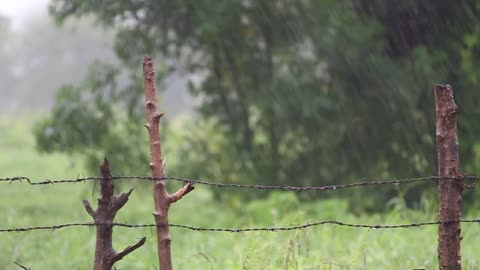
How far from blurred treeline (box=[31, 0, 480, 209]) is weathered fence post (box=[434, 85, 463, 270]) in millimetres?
Answer: 6821

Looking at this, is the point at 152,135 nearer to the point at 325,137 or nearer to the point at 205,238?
the point at 205,238

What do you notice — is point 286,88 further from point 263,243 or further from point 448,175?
point 448,175

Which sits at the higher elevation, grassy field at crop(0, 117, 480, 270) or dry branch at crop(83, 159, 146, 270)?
grassy field at crop(0, 117, 480, 270)

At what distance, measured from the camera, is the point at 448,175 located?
192 inches

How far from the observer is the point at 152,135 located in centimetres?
482

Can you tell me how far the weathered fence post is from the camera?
4.88 meters

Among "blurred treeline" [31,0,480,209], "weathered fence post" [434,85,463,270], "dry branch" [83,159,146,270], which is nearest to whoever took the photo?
"dry branch" [83,159,146,270]

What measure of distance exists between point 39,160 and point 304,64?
1983cm

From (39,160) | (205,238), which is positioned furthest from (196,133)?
(39,160)

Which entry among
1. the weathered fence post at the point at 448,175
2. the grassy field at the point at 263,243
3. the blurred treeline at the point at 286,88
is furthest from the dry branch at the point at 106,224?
the blurred treeline at the point at 286,88

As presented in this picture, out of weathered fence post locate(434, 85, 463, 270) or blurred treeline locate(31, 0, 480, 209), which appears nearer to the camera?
weathered fence post locate(434, 85, 463, 270)

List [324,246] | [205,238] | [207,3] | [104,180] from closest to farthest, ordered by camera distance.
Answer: [104,180] → [324,246] → [205,238] → [207,3]

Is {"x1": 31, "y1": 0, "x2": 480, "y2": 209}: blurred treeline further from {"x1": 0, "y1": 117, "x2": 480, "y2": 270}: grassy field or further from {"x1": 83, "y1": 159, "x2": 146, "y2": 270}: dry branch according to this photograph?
{"x1": 83, "y1": 159, "x2": 146, "y2": 270}: dry branch

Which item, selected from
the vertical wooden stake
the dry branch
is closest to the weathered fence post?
the vertical wooden stake
